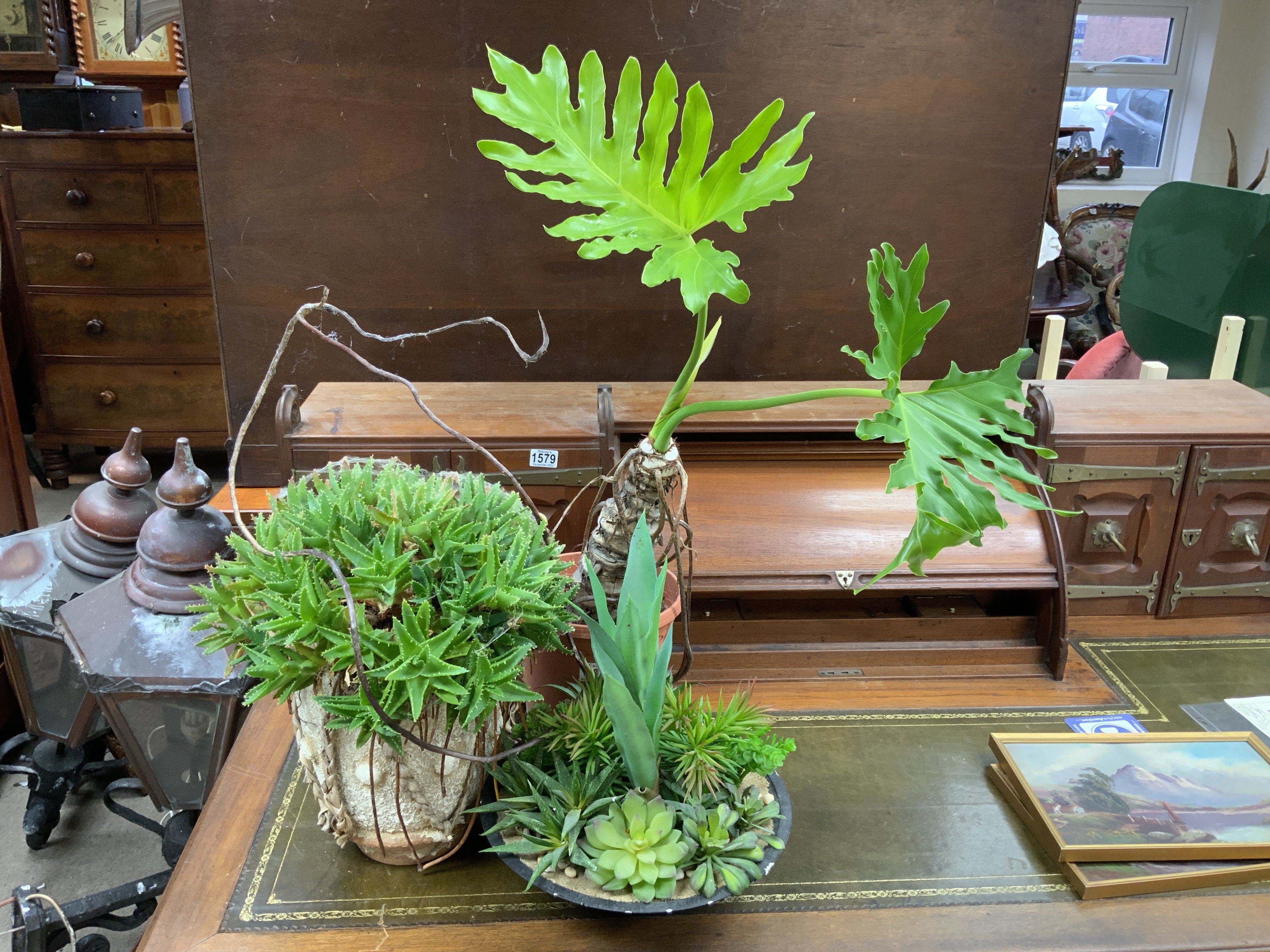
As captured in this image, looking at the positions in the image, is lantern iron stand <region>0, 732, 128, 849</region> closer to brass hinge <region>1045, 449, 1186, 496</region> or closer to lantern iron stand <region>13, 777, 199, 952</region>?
lantern iron stand <region>13, 777, 199, 952</region>

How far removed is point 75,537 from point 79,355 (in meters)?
2.55

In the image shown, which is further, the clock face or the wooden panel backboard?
the clock face

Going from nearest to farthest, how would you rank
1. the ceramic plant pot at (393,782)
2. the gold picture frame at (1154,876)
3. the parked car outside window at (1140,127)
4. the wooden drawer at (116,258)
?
the ceramic plant pot at (393,782) < the gold picture frame at (1154,876) < the wooden drawer at (116,258) < the parked car outside window at (1140,127)

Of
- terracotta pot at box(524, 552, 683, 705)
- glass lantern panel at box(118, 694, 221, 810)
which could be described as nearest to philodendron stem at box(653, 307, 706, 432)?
terracotta pot at box(524, 552, 683, 705)

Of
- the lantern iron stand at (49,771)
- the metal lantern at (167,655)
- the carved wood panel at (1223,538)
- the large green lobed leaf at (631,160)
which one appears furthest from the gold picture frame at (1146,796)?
the lantern iron stand at (49,771)

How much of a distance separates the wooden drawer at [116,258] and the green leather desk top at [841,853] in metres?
2.73

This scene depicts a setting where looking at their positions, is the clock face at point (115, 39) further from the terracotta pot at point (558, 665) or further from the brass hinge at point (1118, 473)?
the brass hinge at point (1118, 473)

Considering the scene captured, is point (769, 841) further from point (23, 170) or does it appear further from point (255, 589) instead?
point (23, 170)

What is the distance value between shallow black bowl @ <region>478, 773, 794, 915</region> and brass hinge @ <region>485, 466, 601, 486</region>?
0.71 m

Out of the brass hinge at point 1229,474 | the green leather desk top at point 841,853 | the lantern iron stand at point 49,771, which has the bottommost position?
the lantern iron stand at point 49,771

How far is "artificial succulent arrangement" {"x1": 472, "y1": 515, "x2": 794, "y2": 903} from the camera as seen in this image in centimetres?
105

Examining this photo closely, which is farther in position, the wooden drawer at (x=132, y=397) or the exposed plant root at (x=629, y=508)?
the wooden drawer at (x=132, y=397)

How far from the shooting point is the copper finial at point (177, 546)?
1288 mm

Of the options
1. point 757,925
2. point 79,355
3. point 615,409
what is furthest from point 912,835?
point 79,355
